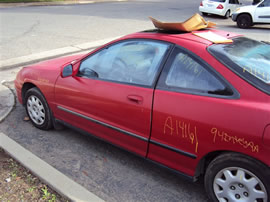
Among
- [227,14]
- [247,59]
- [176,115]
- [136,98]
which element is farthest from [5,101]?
[227,14]

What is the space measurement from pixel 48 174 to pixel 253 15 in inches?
513

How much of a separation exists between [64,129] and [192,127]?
226 centimetres

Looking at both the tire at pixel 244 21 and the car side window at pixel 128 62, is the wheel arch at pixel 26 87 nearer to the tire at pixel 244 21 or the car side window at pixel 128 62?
the car side window at pixel 128 62

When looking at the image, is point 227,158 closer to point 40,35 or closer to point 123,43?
point 123,43

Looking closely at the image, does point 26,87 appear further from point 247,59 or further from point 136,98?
point 247,59

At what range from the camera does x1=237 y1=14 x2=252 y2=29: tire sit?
44.7 feet

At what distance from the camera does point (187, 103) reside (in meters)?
2.62

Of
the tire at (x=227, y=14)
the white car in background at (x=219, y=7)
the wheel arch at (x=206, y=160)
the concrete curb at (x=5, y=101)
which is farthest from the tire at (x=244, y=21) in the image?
the wheel arch at (x=206, y=160)

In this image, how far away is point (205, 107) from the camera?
252 cm

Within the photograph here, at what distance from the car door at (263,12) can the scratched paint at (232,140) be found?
12.6 meters

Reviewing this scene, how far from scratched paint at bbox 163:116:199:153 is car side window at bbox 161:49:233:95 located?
0.99 feet

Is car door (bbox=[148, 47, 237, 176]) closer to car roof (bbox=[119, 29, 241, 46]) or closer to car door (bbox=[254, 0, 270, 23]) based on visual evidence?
car roof (bbox=[119, 29, 241, 46])

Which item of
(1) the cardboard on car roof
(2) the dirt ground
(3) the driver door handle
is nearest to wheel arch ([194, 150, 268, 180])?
(3) the driver door handle

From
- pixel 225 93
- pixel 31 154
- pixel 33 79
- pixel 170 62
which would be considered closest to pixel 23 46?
pixel 33 79
